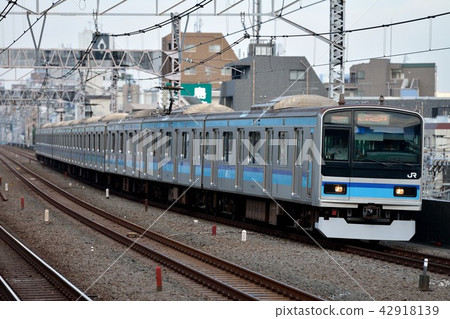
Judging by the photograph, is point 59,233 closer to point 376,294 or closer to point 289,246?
point 289,246

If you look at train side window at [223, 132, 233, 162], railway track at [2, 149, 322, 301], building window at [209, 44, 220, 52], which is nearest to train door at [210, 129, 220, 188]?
train side window at [223, 132, 233, 162]

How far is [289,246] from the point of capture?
17266mm

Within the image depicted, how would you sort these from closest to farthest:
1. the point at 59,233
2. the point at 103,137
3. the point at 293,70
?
the point at 59,233 < the point at 103,137 < the point at 293,70

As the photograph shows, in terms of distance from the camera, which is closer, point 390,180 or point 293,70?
point 390,180

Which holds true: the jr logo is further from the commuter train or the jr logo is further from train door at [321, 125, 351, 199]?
train door at [321, 125, 351, 199]

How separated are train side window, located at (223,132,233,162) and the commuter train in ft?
0.08

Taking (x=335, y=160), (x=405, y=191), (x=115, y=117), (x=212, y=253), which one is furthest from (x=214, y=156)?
(x=115, y=117)

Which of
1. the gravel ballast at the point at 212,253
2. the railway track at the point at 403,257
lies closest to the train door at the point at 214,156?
the gravel ballast at the point at 212,253

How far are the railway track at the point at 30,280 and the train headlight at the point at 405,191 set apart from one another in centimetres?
683

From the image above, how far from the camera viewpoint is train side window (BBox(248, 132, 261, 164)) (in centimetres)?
1964

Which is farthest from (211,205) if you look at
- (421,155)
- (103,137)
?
(103,137)

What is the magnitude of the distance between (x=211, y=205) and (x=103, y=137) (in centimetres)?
1334

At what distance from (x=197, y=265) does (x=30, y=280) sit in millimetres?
2894

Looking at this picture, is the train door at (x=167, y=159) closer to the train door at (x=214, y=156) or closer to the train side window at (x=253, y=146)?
the train door at (x=214, y=156)
